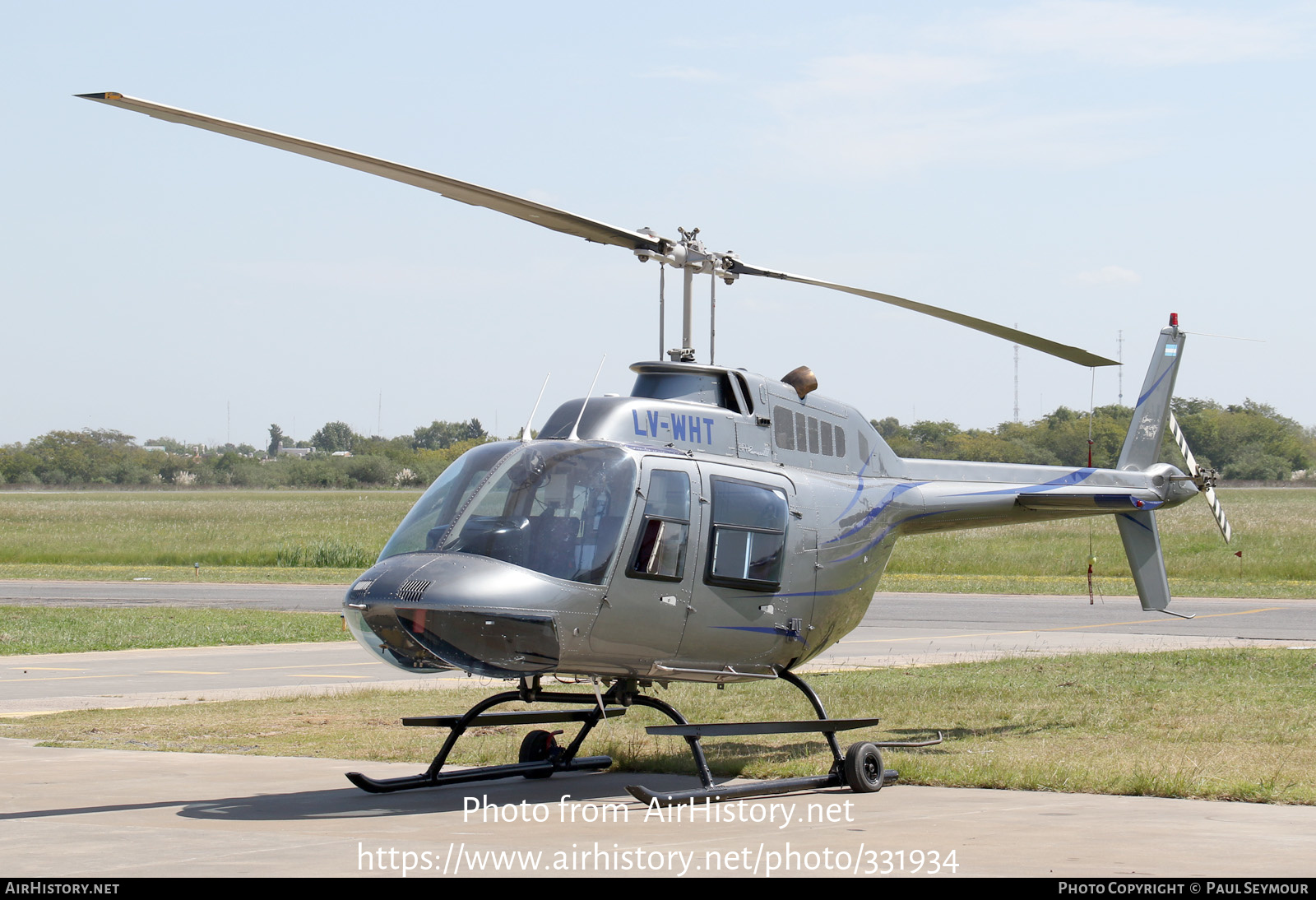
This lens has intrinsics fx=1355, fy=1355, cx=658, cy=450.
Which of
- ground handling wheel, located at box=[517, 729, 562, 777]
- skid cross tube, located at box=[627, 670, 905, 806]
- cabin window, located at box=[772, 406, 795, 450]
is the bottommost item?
ground handling wheel, located at box=[517, 729, 562, 777]

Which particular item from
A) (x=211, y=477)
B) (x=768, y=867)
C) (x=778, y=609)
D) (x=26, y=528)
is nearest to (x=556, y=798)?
(x=778, y=609)

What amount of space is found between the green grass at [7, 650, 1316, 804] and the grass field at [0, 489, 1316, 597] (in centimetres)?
1525

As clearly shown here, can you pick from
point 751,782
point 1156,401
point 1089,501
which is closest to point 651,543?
point 751,782

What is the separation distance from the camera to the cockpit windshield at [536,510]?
9109 mm

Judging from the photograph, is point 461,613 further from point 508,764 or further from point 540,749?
point 508,764

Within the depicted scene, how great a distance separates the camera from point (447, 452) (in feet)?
103

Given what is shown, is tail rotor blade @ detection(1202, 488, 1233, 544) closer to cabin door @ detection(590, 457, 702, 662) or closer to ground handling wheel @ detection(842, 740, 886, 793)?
ground handling wheel @ detection(842, 740, 886, 793)

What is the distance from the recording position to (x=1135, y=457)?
50.1ft

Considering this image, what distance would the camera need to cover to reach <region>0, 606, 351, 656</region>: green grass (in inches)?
877

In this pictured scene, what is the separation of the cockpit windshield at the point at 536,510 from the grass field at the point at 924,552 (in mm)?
23664

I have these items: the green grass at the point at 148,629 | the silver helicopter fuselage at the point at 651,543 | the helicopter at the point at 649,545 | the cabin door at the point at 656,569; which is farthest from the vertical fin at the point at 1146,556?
the green grass at the point at 148,629

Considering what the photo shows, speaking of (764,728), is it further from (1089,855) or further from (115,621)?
(115,621)

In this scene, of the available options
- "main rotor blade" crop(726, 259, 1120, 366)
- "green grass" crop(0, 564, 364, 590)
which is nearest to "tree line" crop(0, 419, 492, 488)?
"green grass" crop(0, 564, 364, 590)

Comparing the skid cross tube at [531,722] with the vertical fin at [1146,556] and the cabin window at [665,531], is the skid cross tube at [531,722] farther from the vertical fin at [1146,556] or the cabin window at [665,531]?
the vertical fin at [1146,556]
